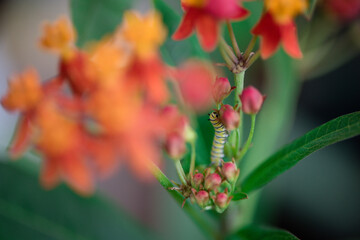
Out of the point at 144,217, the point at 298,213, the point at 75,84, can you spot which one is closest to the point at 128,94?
the point at 75,84

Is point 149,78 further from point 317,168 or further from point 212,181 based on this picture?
point 317,168

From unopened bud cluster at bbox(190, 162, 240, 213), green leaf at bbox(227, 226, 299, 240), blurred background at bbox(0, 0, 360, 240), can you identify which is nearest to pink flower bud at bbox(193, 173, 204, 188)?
unopened bud cluster at bbox(190, 162, 240, 213)

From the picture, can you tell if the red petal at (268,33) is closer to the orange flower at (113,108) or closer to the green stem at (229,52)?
the green stem at (229,52)

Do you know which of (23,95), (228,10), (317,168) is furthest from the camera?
(317,168)

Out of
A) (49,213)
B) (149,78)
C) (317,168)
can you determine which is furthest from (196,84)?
(317,168)

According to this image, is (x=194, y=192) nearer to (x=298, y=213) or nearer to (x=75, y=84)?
(x=75, y=84)
